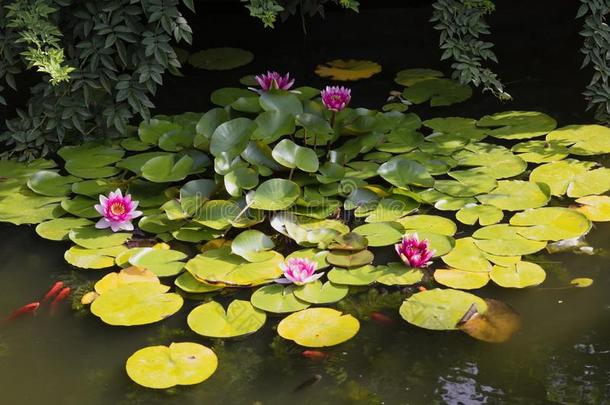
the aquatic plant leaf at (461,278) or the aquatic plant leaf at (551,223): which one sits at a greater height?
the aquatic plant leaf at (551,223)

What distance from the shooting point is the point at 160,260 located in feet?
10.2

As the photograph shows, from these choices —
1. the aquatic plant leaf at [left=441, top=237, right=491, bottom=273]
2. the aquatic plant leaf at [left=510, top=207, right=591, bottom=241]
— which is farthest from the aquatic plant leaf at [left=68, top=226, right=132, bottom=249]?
the aquatic plant leaf at [left=510, top=207, right=591, bottom=241]

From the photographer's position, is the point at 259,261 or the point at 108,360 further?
the point at 259,261

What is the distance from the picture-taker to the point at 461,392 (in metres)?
2.51

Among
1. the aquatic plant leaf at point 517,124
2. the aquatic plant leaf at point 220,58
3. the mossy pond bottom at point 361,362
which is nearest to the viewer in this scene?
the mossy pond bottom at point 361,362

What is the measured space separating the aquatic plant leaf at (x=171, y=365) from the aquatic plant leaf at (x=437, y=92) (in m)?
2.11

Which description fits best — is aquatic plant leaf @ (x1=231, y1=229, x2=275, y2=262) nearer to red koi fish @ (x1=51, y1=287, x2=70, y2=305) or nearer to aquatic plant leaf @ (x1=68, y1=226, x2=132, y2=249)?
aquatic plant leaf @ (x1=68, y1=226, x2=132, y2=249)

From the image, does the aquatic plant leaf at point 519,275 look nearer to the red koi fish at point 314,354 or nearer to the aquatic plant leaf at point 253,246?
the red koi fish at point 314,354

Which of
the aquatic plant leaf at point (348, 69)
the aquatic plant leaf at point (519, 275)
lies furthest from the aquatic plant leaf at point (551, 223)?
the aquatic plant leaf at point (348, 69)

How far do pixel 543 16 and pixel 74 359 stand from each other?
3.80m

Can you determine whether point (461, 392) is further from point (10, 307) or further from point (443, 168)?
point (10, 307)

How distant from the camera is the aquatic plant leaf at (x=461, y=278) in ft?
9.58

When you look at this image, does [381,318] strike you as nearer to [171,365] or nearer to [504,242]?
[504,242]

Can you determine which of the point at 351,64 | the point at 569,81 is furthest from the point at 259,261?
the point at 569,81
